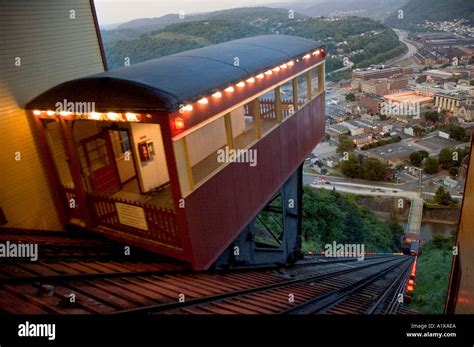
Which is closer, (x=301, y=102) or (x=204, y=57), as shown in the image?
(x=204, y=57)

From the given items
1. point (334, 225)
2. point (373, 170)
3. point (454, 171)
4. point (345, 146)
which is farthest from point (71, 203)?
point (345, 146)

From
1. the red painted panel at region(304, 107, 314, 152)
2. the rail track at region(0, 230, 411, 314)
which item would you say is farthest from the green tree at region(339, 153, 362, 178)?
the rail track at region(0, 230, 411, 314)

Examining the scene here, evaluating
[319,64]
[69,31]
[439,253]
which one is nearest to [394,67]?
[439,253]

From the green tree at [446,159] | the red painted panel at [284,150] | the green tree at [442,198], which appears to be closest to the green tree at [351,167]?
the green tree at [446,159]

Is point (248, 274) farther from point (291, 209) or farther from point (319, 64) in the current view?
point (319, 64)

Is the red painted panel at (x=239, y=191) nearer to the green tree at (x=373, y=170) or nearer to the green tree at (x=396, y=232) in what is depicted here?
the green tree at (x=396, y=232)

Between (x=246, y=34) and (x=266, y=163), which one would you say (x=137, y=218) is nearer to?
(x=266, y=163)
